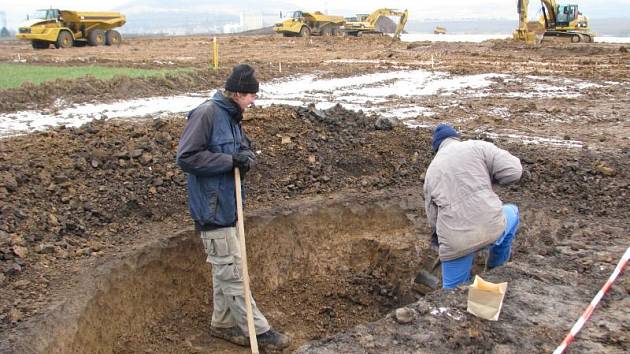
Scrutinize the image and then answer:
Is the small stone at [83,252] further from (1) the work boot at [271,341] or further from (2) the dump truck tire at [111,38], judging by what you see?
(2) the dump truck tire at [111,38]

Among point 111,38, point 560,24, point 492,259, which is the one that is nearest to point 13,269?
point 492,259

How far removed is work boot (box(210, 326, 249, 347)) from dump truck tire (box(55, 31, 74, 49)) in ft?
90.3

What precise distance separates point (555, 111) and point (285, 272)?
7012 mm

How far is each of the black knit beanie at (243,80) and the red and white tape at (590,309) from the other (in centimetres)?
252

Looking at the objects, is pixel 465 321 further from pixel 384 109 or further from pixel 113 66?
pixel 113 66

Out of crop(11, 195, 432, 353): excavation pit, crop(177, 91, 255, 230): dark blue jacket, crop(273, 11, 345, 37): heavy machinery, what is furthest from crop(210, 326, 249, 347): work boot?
crop(273, 11, 345, 37): heavy machinery

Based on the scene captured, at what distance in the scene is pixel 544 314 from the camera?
3.73 metres

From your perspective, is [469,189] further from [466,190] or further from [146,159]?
[146,159]

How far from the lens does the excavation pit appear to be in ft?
15.8

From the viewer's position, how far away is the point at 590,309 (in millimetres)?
3689

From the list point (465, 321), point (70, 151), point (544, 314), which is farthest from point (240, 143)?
point (70, 151)

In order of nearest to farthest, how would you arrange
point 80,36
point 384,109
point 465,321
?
1. point 465,321
2. point 384,109
3. point 80,36

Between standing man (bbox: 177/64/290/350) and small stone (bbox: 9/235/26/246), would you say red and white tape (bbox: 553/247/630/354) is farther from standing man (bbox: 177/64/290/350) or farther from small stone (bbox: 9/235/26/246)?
small stone (bbox: 9/235/26/246)

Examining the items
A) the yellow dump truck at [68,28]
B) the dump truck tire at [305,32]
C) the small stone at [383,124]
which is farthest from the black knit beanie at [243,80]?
the dump truck tire at [305,32]
